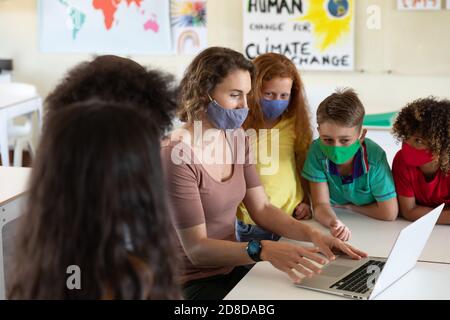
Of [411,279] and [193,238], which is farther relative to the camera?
[193,238]

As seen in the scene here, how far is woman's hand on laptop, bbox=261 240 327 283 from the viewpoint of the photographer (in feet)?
5.13

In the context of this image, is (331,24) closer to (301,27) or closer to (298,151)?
(301,27)

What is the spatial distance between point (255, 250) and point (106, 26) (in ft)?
11.4

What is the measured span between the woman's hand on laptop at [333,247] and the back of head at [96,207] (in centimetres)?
88

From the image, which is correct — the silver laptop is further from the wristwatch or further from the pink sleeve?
the pink sleeve

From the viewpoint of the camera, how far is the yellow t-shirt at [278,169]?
7.45 feet

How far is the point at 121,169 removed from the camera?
2.87 ft

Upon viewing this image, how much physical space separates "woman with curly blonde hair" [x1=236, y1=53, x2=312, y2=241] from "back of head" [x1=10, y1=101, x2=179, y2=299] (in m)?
1.33

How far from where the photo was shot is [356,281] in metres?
1.58

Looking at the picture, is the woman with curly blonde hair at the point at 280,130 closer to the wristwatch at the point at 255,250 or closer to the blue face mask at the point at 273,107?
the blue face mask at the point at 273,107

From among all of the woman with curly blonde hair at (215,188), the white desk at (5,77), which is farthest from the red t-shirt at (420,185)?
the white desk at (5,77)

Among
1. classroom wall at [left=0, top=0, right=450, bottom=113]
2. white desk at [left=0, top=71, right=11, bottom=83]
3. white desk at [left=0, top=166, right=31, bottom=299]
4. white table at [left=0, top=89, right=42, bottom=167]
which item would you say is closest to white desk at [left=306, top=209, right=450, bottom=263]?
white desk at [left=0, top=166, right=31, bottom=299]
